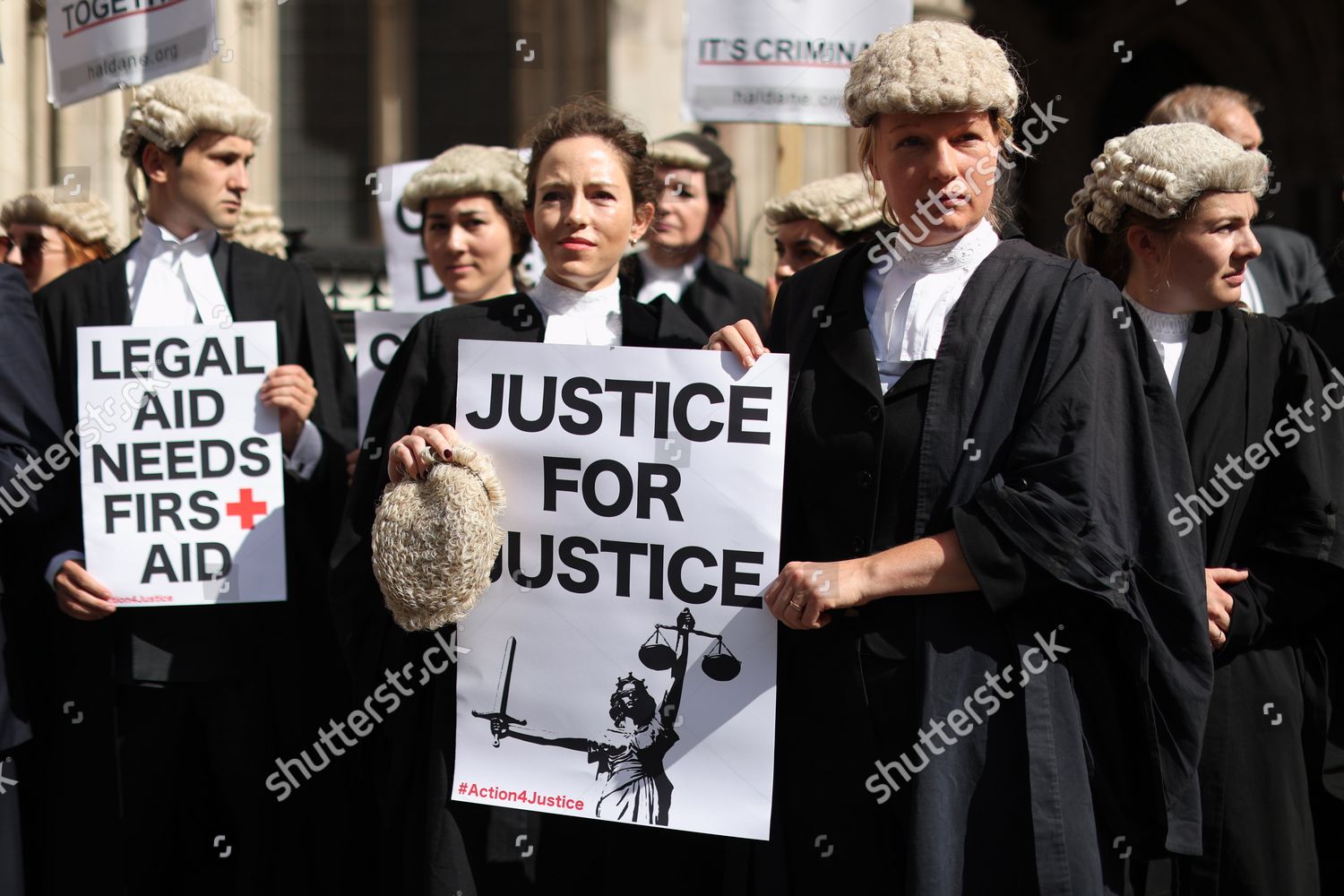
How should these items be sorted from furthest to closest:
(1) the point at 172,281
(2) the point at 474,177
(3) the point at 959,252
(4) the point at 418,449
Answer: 1. (2) the point at 474,177
2. (1) the point at 172,281
3. (4) the point at 418,449
4. (3) the point at 959,252

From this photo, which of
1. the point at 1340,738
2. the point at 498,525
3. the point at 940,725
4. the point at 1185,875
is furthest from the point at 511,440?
the point at 1340,738

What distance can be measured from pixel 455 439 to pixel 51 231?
2.59 m

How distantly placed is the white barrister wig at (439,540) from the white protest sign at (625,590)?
0.11 meters

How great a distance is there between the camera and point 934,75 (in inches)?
108

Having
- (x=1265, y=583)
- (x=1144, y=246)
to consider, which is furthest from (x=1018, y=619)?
(x=1144, y=246)

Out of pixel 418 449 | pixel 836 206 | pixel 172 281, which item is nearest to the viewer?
pixel 418 449

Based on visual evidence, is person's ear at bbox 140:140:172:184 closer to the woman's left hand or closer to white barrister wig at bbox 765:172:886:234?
white barrister wig at bbox 765:172:886:234

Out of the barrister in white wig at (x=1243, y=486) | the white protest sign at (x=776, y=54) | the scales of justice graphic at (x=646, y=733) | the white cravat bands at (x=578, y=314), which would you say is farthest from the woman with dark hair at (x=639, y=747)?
the white protest sign at (x=776, y=54)

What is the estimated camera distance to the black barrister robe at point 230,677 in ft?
12.7

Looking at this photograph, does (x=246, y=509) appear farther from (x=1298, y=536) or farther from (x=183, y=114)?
(x=1298, y=536)

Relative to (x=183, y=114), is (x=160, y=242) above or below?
below

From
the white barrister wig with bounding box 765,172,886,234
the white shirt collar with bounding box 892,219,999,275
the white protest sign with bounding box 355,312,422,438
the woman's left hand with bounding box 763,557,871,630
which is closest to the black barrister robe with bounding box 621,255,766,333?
the white barrister wig with bounding box 765,172,886,234

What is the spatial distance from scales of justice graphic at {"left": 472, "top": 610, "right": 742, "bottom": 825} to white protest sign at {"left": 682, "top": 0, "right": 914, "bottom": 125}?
3.23 m

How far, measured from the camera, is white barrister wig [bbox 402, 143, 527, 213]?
445 cm
